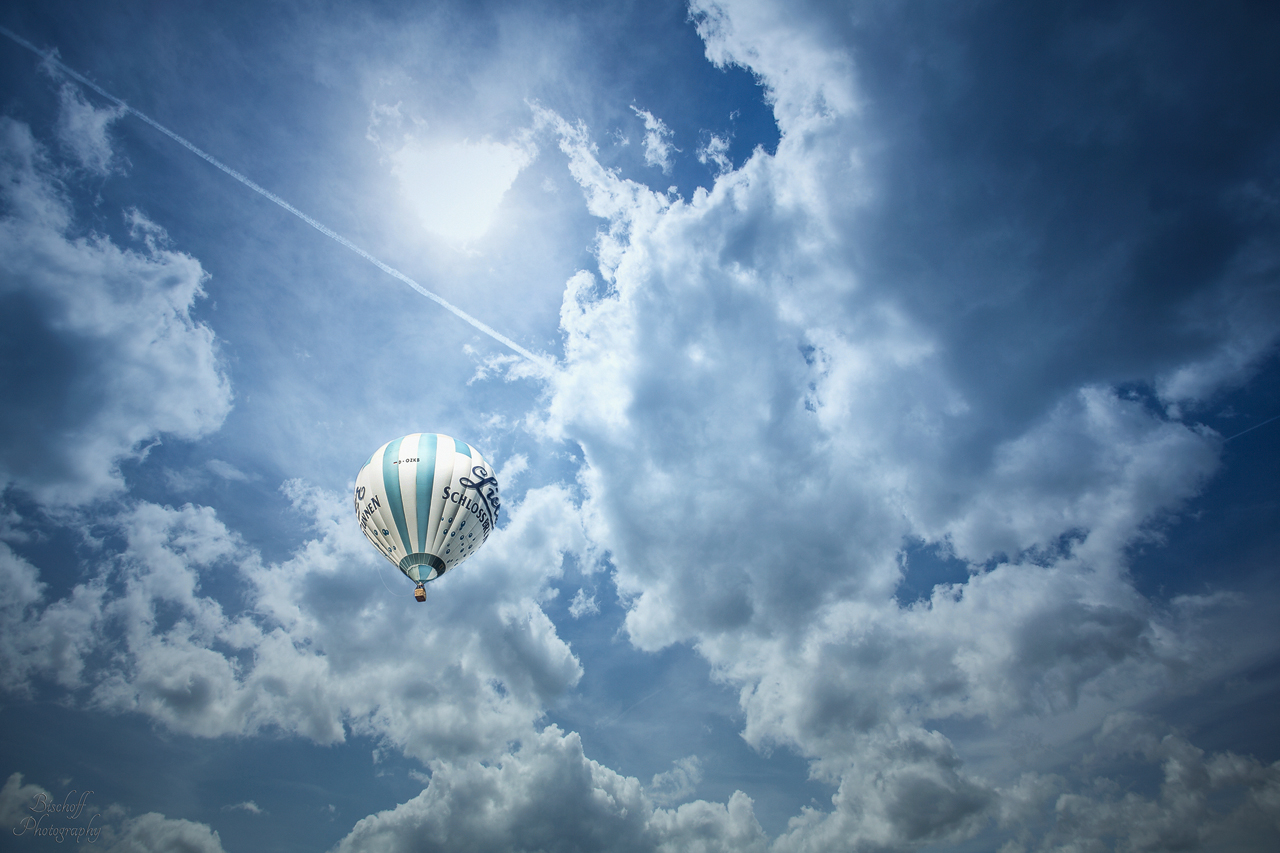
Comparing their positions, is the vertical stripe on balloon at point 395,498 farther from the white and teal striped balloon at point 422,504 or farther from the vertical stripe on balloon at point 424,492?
the vertical stripe on balloon at point 424,492

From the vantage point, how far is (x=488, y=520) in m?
37.6

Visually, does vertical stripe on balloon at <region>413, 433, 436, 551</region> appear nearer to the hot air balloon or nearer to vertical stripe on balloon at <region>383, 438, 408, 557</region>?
the hot air balloon

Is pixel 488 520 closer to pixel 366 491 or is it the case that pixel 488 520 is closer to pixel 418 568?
pixel 418 568

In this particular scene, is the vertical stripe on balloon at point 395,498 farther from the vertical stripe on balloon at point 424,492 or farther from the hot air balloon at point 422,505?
the vertical stripe on balloon at point 424,492

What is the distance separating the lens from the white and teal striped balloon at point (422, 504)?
3309 cm

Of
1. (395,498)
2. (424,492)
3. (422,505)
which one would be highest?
(424,492)

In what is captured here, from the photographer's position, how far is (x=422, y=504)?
33250 millimetres

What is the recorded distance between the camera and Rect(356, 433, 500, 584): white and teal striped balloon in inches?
1303

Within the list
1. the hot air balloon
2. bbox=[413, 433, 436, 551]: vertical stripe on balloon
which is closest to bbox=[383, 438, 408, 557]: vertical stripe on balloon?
the hot air balloon

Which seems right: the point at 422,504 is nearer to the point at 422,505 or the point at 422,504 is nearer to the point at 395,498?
the point at 422,505

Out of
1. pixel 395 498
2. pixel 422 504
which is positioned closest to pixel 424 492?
pixel 422 504

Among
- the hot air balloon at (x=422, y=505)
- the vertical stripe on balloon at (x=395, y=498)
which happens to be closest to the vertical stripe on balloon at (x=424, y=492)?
the hot air balloon at (x=422, y=505)

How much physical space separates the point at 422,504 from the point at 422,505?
8 cm

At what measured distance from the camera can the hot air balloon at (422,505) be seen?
33.1 m
